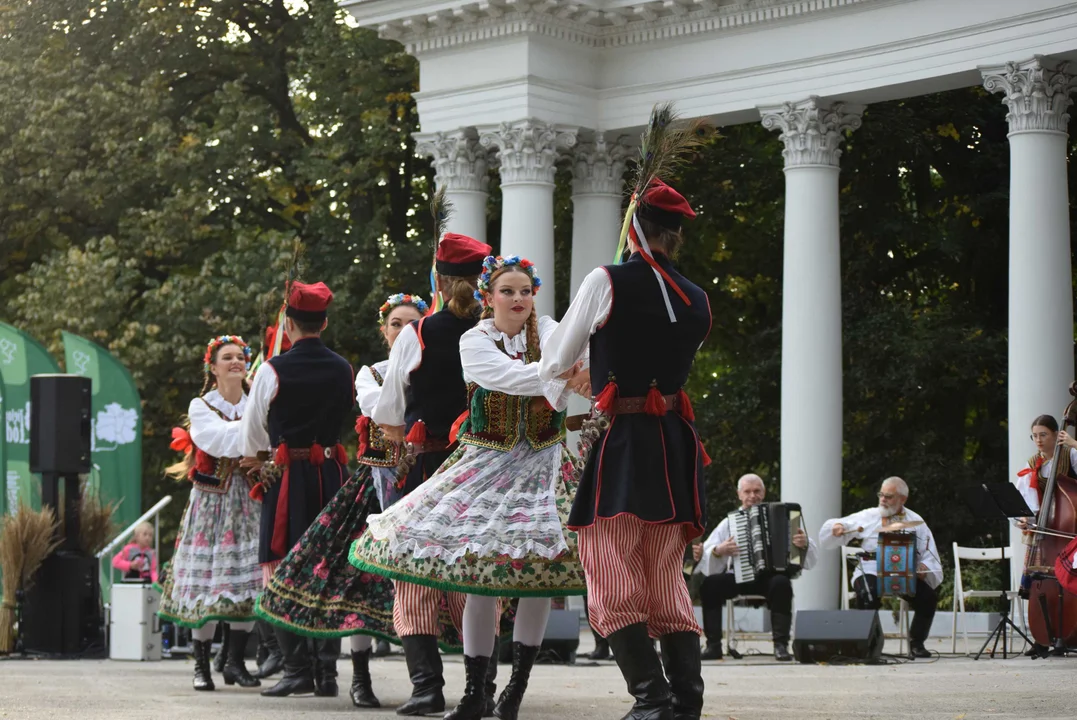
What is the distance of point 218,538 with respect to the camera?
428 inches

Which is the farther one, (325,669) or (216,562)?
(216,562)

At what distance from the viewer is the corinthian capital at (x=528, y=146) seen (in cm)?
2161

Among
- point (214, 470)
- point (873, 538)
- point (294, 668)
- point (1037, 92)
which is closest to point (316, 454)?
point (294, 668)

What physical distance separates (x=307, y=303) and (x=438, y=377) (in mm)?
1618

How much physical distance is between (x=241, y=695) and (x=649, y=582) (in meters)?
3.84

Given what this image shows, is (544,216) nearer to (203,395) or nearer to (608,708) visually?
(203,395)

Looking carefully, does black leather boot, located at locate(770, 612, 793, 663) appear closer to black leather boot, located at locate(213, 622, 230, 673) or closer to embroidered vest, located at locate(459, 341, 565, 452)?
black leather boot, located at locate(213, 622, 230, 673)

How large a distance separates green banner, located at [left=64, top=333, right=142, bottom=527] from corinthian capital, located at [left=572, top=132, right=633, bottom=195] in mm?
6086

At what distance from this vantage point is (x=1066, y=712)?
833 cm

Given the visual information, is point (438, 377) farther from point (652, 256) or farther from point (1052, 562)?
point (1052, 562)

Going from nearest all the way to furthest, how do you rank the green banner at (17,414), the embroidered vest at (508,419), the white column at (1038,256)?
the embroidered vest at (508,419)
the green banner at (17,414)
the white column at (1038,256)

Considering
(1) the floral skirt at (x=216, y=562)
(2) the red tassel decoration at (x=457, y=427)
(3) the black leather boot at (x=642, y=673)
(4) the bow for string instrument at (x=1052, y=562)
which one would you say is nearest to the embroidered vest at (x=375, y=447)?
(2) the red tassel decoration at (x=457, y=427)

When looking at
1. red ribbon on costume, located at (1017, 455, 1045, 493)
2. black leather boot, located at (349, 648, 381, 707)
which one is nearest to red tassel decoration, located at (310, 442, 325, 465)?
black leather boot, located at (349, 648, 381, 707)

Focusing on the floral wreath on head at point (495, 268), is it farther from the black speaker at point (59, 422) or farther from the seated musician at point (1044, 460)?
the black speaker at point (59, 422)
